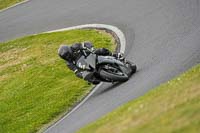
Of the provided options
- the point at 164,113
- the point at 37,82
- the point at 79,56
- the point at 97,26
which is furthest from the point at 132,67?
the point at 97,26

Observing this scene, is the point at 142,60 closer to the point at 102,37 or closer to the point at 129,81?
the point at 129,81

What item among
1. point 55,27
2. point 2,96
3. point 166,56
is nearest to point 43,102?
point 2,96

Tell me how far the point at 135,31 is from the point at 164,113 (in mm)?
10255

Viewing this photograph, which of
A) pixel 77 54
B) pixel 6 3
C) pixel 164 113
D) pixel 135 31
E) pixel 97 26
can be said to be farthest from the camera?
pixel 6 3

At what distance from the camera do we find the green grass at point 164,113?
8945 millimetres

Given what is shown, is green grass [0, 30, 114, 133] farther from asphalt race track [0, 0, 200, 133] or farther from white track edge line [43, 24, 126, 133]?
asphalt race track [0, 0, 200, 133]

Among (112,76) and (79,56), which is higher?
(79,56)

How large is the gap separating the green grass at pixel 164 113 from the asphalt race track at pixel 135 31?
207cm

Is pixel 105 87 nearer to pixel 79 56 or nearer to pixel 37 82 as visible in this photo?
pixel 79 56

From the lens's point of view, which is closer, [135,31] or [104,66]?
[104,66]

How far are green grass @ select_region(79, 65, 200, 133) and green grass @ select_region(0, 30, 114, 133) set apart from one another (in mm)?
4913

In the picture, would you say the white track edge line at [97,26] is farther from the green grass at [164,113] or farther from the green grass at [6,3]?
the green grass at [6,3]

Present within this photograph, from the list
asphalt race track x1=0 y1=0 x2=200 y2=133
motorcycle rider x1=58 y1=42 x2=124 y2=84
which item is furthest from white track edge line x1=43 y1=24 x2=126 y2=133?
motorcycle rider x1=58 y1=42 x2=124 y2=84

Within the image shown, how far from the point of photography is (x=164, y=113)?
32.2 ft
